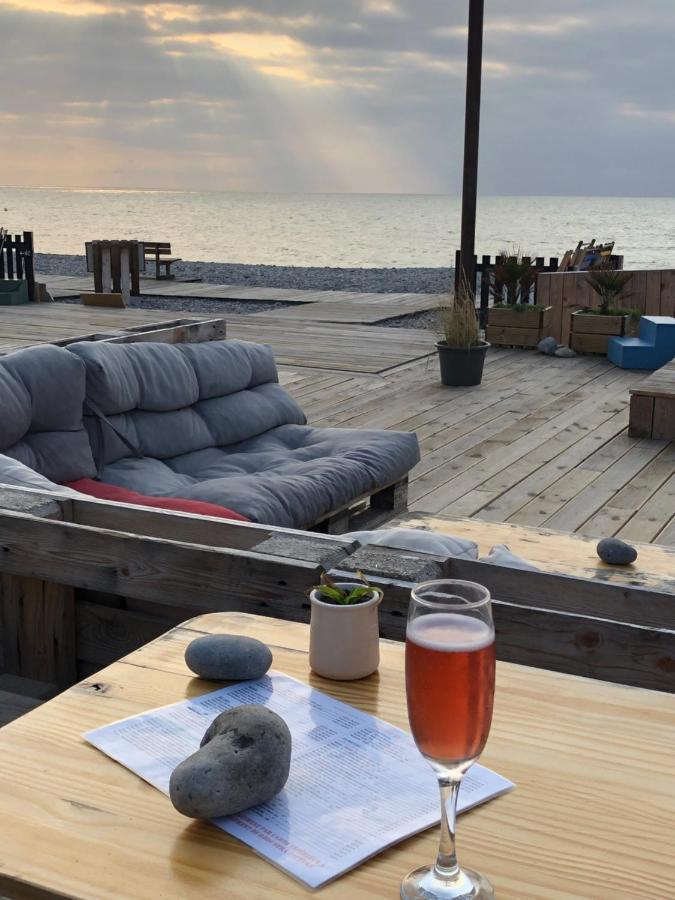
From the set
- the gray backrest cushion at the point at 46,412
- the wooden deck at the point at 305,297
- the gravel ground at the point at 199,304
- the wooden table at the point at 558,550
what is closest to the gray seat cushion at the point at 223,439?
the gray backrest cushion at the point at 46,412

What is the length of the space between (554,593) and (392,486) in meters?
2.41

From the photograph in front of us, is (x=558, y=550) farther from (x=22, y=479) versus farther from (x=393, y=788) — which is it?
(x=393, y=788)

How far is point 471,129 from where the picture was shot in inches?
423

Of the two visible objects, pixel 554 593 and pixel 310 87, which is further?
pixel 310 87

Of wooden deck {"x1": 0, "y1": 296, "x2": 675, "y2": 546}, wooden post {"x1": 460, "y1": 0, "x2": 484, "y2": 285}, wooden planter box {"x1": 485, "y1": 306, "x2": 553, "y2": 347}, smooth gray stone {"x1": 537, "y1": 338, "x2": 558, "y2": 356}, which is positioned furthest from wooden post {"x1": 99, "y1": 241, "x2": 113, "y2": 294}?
smooth gray stone {"x1": 537, "y1": 338, "x2": 558, "y2": 356}

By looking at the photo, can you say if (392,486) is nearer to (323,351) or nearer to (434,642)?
(434,642)

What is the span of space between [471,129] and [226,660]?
10.1 m

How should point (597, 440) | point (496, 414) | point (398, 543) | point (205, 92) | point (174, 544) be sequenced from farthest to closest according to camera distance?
1. point (205, 92)
2. point (496, 414)
3. point (597, 440)
4. point (398, 543)
5. point (174, 544)

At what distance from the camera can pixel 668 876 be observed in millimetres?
1063

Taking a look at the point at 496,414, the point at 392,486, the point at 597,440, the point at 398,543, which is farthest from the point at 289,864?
the point at 496,414

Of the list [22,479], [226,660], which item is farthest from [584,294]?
[226,660]

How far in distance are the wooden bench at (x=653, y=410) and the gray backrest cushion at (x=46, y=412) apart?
401cm

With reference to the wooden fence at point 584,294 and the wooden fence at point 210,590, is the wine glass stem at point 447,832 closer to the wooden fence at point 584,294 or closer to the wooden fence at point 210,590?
the wooden fence at point 210,590

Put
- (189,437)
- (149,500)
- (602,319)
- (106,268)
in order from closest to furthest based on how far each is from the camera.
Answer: (149,500) → (189,437) → (602,319) → (106,268)
